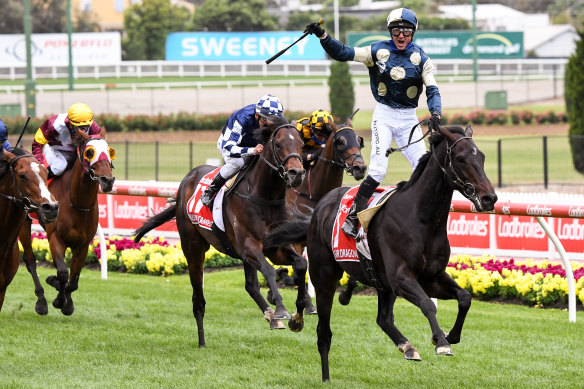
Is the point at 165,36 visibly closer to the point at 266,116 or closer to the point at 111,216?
the point at 111,216

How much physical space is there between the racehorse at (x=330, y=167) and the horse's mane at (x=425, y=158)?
86.9 inches

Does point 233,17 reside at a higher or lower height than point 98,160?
higher

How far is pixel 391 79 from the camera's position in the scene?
255 inches

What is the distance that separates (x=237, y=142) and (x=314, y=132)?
1.31m

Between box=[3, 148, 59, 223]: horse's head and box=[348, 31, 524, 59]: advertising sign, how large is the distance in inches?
1689

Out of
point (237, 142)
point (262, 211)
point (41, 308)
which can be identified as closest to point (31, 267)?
point (41, 308)

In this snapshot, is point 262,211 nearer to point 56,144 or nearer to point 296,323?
point 296,323

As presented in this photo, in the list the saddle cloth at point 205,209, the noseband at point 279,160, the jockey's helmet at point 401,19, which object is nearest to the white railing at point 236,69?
the saddle cloth at point 205,209

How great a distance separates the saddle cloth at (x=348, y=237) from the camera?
623 cm

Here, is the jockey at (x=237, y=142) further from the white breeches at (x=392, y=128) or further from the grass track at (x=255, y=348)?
the white breeches at (x=392, y=128)

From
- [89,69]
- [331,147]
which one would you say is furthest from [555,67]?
[331,147]

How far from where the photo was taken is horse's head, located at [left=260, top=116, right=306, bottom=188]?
7199 millimetres

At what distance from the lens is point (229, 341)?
809 cm

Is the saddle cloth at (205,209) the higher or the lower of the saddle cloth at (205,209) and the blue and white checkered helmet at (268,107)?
the lower
